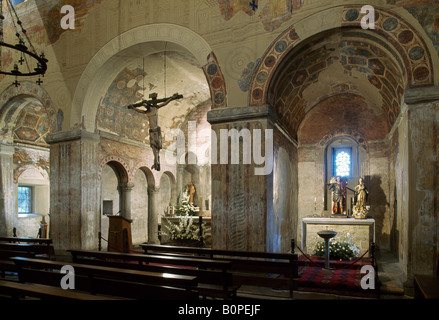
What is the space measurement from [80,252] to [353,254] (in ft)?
24.6

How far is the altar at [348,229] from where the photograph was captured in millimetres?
10719

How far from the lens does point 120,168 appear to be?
535 inches

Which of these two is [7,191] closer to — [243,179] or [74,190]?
[74,190]

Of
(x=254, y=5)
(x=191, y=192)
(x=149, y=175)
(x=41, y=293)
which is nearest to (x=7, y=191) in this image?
(x=149, y=175)

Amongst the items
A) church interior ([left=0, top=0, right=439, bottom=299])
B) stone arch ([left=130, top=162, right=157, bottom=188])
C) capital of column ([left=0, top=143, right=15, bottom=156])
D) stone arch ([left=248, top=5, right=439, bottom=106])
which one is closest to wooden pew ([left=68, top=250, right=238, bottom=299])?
church interior ([left=0, top=0, right=439, bottom=299])

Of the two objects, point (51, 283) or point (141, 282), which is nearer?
point (141, 282)

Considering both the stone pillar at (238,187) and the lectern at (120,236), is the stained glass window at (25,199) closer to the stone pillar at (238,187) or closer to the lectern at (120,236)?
the lectern at (120,236)

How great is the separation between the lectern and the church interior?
0.21 meters

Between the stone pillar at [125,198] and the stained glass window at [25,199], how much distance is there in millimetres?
5922

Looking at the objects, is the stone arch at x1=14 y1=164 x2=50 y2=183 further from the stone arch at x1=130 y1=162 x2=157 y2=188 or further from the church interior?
the stone arch at x1=130 y1=162 x2=157 y2=188

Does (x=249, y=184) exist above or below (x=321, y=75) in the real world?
below

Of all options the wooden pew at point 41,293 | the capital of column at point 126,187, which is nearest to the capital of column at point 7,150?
the capital of column at point 126,187
